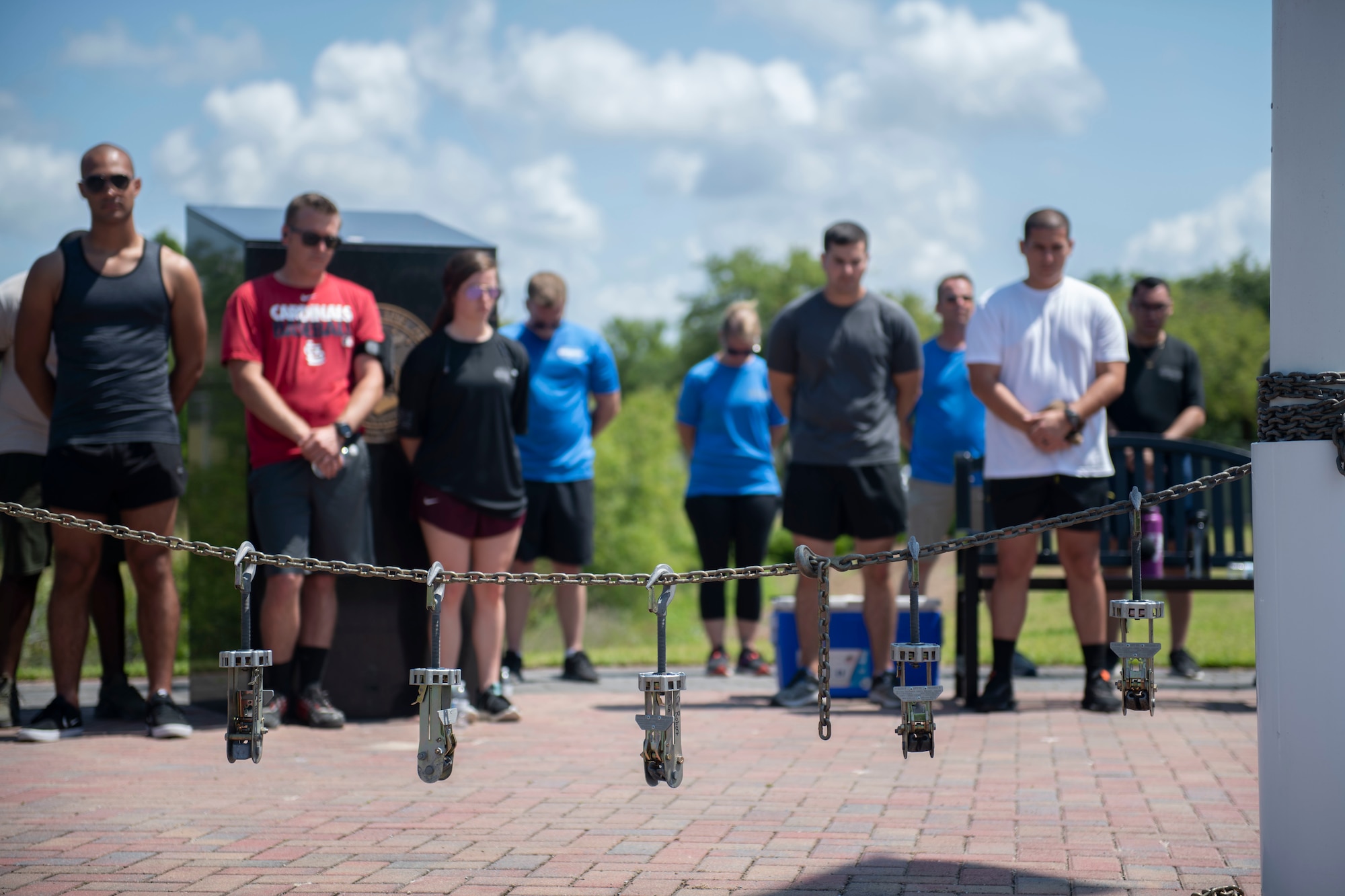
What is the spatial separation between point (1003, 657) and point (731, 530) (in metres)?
2.43

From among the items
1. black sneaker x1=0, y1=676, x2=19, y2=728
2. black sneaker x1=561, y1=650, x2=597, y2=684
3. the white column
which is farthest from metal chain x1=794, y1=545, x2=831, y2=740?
black sneaker x1=561, y1=650, x2=597, y2=684

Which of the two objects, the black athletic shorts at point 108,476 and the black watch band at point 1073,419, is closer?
the black athletic shorts at point 108,476

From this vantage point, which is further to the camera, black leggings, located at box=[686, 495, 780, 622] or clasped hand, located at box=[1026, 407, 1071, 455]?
black leggings, located at box=[686, 495, 780, 622]

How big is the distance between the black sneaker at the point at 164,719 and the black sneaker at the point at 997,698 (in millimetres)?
3791

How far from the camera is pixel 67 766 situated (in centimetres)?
551

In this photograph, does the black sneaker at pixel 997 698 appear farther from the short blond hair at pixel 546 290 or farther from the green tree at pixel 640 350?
the green tree at pixel 640 350

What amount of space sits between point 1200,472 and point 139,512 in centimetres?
538

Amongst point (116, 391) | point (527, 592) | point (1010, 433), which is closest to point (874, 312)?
point (1010, 433)

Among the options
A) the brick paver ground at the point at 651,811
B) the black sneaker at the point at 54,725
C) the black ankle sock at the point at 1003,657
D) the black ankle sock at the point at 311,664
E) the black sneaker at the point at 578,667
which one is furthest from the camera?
the black sneaker at the point at 578,667

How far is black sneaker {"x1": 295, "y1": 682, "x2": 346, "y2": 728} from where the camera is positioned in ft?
21.6

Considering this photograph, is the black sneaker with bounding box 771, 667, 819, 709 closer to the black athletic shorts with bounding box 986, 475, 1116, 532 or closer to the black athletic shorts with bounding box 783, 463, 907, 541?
the black athletic shorts with bounding box 783, 463, 907, 541

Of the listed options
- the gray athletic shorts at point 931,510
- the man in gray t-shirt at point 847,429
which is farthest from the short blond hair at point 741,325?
the man in gray t-shirt at point 847,429

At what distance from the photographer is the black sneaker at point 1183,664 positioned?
340 inches

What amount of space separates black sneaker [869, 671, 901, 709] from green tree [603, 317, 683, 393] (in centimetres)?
8869
